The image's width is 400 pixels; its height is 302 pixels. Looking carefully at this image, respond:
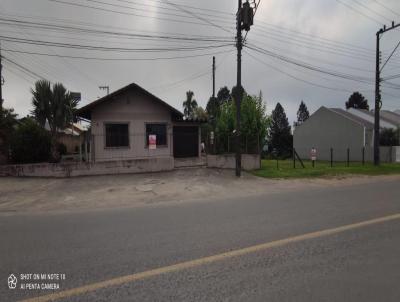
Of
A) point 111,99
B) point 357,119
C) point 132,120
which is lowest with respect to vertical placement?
point 132,120

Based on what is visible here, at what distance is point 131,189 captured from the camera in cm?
1276

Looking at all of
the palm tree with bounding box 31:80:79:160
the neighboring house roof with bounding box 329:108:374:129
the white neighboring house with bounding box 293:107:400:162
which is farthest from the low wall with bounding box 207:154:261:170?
the neighboring house roof with bounding box 329:108:374:129

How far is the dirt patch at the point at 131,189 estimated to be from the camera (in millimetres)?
10188

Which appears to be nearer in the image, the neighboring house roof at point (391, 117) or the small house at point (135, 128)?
the small house at point (135, 128)

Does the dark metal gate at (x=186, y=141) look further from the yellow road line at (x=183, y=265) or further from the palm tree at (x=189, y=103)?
the palm tree at (x=189, y=103)

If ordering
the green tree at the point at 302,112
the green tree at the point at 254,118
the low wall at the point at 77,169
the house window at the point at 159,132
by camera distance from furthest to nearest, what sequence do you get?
the green tree at the point at 302,112, the green tree at the point at 254,118, the house window at the point at 159,132, the low wall at the point at 77,169

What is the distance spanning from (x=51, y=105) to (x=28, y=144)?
10921 millimetres

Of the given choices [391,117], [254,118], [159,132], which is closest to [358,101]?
[391,117]

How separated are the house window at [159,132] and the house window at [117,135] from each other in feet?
4.62

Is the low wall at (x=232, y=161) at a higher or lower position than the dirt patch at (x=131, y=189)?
higher

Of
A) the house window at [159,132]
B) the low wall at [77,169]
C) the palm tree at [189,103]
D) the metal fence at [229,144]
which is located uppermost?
the palm tree at [189,103]

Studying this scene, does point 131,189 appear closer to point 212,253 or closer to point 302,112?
point 212,253

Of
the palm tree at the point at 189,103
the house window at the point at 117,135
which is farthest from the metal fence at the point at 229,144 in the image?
the palm tree at the point at 189,103

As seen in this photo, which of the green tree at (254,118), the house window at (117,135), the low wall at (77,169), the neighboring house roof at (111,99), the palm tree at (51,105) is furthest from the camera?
the palm tree at (51,105)
